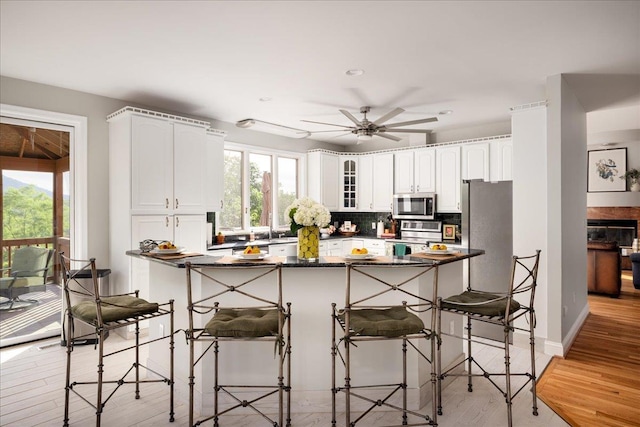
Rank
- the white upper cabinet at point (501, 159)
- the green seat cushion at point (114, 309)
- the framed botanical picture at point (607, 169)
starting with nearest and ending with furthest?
the green seat cushion at point (114, 309)
the white upper cabinet at point (501, 159)
the framed botanical picture at point (607, 169)

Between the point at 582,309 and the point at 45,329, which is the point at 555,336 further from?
the point at 45,329

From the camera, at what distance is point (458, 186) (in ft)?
19.9

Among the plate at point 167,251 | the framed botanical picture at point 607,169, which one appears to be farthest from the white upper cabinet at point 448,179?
the framed botanical picture at point 607,169

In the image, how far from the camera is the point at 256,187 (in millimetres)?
6418

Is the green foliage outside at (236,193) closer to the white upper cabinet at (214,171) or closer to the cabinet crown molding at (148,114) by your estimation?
the white upper cabinet at (214,171)

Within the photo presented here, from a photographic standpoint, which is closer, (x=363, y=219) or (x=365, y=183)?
(x=365, y=183)

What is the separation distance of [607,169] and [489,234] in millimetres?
6102

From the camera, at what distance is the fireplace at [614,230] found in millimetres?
8648

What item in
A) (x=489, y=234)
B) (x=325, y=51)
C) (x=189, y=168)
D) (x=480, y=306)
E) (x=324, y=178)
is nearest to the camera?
(x=480, y=306)

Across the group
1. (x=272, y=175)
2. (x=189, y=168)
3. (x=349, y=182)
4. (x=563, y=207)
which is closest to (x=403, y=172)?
(x=349, y=182)

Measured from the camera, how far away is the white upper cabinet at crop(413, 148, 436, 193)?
6.34 m

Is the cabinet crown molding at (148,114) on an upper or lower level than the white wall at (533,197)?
upper

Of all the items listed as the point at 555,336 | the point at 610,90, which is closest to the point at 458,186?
the point at 610,90

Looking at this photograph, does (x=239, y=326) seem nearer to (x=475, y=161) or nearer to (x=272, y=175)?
(x=272, y=175)
